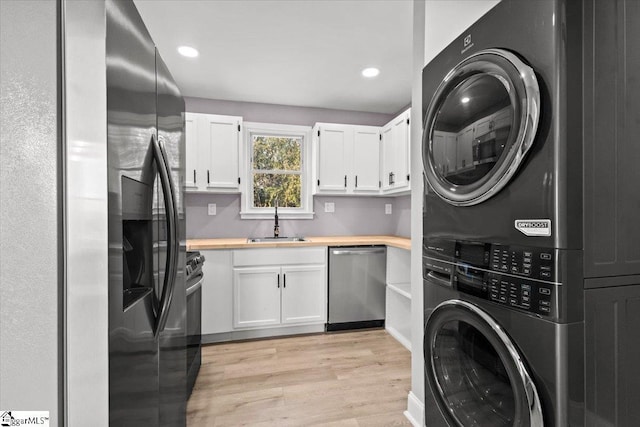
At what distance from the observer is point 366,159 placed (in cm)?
351

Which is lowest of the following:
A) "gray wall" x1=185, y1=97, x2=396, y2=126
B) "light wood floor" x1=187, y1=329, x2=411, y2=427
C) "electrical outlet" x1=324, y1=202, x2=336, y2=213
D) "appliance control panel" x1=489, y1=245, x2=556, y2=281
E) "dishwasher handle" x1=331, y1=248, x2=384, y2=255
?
"light wood floor" x1=187, y1=329, x2=411, y2=427

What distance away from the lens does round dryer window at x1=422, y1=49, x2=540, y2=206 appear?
825 millimetres

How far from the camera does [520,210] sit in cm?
85

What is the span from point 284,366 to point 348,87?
2.78 m

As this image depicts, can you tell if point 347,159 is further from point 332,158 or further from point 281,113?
point 281,113

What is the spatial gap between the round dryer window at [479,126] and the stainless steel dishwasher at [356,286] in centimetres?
190

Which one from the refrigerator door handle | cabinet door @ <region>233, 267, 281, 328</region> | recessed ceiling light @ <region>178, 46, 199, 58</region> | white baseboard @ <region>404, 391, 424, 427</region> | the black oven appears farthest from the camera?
cabinet door @ <region>233, 267, 281, 328</region>

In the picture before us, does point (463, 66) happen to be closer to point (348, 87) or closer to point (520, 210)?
point (520, 210)

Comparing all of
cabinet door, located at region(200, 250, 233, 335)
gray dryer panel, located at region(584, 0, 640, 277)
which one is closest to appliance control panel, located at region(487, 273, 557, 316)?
gray dryer panel, located at region(584, 0, 640, 277)

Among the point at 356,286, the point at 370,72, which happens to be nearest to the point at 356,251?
the point at 356,286

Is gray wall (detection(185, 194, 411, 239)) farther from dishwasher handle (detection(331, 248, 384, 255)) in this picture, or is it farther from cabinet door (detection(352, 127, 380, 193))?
dishwasher handle (detection(331, 248, 384, 255))

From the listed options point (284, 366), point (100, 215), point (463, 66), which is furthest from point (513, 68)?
point (284, 366)

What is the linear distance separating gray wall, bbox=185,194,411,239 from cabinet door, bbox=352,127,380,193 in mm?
341

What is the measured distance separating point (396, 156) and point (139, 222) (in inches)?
107
